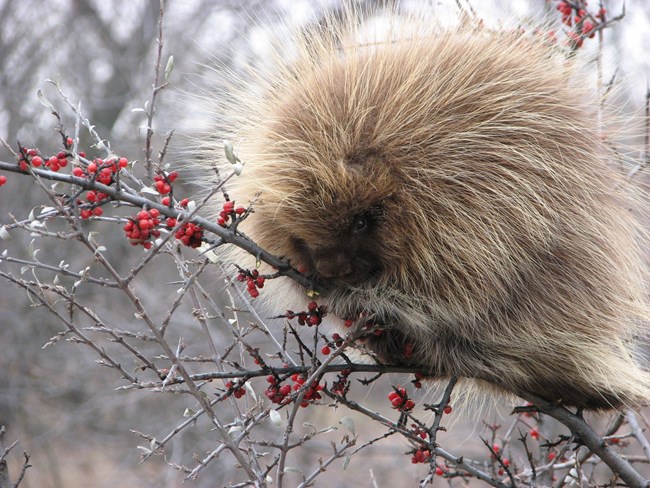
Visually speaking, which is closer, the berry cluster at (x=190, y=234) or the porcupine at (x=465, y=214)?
the berry cluster at (x=190, y=234)

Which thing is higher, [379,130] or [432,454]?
[379,130]

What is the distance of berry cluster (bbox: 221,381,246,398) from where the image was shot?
1.64 meters

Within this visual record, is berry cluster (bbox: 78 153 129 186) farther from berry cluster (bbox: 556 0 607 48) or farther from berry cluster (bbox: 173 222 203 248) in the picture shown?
berry cluster (bbox: 556 0 607 48)

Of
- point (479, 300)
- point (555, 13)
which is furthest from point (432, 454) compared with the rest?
point (555, 13)

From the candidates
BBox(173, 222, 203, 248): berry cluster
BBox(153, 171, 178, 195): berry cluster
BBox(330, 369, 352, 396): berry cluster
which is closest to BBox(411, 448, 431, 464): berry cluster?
BBox(330, 369, 352, 396): berry cluster

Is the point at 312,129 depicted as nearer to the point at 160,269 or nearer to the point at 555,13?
the point at 555,13

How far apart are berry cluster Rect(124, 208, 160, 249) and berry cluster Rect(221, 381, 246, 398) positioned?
0.41 metres

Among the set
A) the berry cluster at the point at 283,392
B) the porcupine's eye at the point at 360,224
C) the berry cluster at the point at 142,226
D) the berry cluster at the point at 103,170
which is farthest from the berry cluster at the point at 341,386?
the berry cluster at the point at 103,170

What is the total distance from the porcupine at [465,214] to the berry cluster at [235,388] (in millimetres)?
381

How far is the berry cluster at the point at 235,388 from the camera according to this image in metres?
1.64

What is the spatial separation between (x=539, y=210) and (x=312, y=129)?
644 mm

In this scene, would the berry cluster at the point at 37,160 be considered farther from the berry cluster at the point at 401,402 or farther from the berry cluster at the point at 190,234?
the berry cluster at the point at 401,402

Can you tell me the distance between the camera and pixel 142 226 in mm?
1441

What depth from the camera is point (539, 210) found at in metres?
1.88
